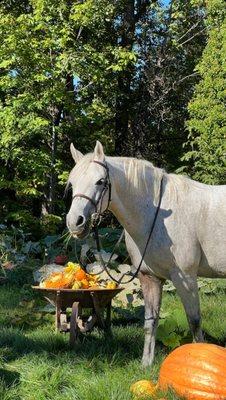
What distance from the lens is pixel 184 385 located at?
3.43 m

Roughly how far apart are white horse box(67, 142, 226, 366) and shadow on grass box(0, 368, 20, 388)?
3.50ft

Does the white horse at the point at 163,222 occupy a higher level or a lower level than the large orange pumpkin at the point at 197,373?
higher

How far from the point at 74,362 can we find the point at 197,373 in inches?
50.0

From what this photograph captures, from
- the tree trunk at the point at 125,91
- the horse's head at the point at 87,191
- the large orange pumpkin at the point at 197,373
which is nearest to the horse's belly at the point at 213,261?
the large orange pumpkin at the point at 197,373

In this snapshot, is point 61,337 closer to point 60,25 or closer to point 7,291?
point 7,291

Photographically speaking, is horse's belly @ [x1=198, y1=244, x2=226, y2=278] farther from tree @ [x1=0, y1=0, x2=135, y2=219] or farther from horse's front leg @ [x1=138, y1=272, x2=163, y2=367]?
tree @ [x1=0, y1=0, x2=135, y2=219]

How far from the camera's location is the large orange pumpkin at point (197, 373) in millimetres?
3348

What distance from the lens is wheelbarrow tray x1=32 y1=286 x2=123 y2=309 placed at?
536cm

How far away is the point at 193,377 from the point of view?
3.45m

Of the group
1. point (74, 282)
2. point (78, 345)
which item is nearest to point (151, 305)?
point (78, 345)

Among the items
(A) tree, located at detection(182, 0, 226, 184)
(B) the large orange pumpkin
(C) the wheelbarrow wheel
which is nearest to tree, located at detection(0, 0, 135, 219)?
(A) tree, located at detection(182, 0, 226, 184)

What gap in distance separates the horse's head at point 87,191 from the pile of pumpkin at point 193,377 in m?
1.15

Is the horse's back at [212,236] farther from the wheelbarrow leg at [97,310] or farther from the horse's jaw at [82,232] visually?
the wheelbarrow leg at [97,310]

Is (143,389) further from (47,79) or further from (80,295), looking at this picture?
(47,79)
